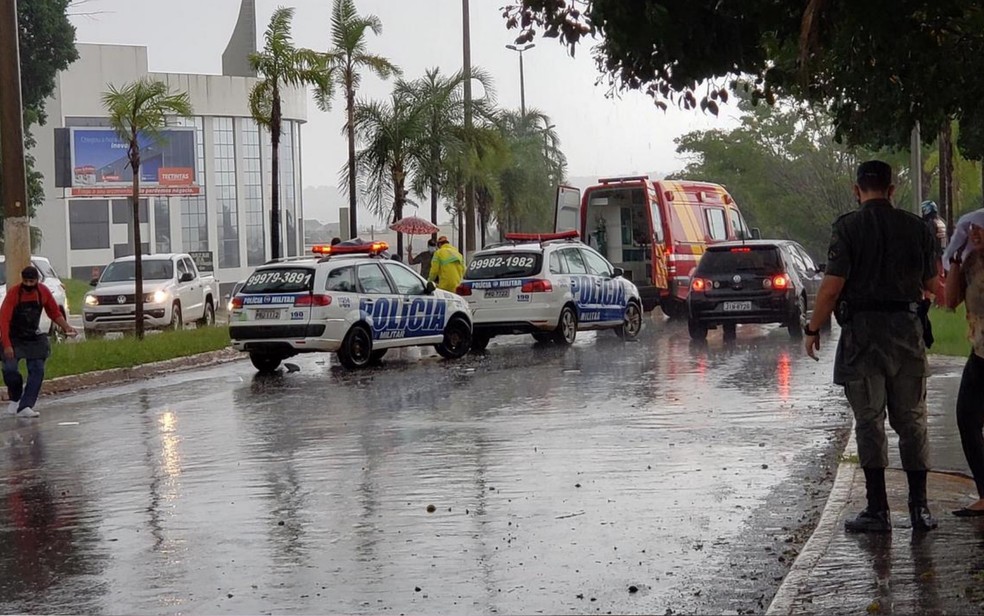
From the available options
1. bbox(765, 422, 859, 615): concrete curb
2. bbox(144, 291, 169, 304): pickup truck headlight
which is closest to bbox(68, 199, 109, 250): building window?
bbox(144, 291, 169, 304): pickup truck headlight

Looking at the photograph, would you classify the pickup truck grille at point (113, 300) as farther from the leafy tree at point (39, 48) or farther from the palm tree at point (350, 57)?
the leafy tree at point (39, 48)

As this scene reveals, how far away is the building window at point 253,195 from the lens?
277ft

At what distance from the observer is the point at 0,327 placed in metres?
16.4

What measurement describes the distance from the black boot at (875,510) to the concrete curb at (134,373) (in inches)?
511

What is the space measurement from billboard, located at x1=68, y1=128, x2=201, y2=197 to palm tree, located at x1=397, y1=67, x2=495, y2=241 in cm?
2282

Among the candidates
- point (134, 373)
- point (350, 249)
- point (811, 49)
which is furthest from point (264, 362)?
point (811, 49)

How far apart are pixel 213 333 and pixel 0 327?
1101 cm

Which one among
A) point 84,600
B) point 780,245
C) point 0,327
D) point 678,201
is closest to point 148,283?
point 678,201

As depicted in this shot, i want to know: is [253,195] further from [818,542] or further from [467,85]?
[818,542]

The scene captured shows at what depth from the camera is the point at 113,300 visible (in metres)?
31.5

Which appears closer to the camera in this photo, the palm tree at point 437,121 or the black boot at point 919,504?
the black boot at point 919,504

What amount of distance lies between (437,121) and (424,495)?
3386 cm

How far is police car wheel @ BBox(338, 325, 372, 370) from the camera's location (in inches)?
808

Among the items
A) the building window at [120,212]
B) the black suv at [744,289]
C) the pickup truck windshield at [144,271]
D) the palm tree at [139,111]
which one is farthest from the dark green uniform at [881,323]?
the building window at [120,212]
